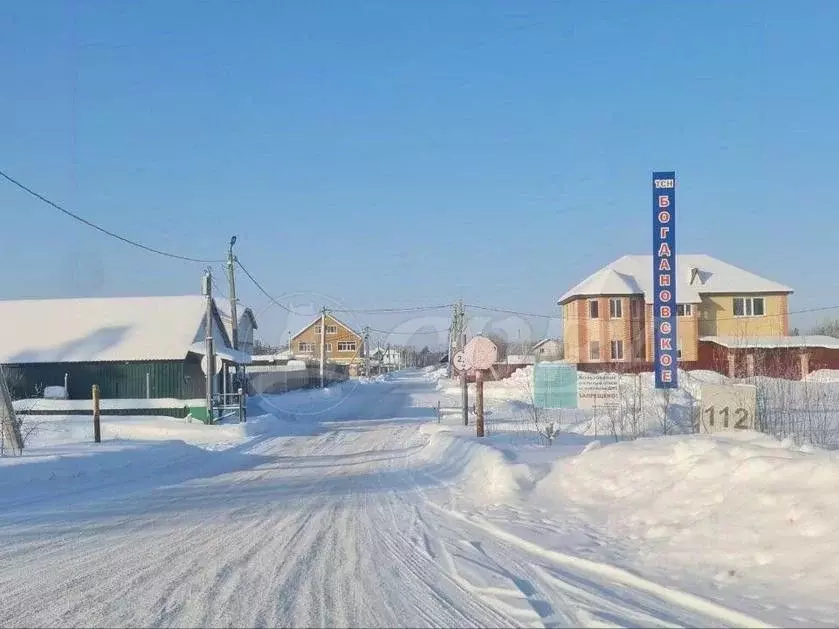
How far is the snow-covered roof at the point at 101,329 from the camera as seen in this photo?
36.4 metres

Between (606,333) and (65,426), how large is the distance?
37.1m

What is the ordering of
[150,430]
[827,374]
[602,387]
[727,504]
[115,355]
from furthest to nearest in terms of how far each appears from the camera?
[827,374] < [115,355] < [150,430] < [602,387] < [727,504]

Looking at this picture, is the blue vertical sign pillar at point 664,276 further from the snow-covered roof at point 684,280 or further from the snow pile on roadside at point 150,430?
the snow-covered roof at point 684,280

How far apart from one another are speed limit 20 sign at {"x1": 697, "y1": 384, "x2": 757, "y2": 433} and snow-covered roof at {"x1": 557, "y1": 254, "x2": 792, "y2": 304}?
4233 centimetres

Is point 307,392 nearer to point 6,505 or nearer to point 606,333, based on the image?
point 606,333

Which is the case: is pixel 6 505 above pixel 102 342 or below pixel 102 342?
below

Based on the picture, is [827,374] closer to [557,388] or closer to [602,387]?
[557,388]

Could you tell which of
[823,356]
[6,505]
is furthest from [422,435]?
[823,356]

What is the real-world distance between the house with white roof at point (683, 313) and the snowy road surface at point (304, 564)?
140 feet

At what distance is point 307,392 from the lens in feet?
191

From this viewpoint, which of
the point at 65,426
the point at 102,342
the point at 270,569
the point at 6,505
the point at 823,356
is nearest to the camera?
the point at 270,569

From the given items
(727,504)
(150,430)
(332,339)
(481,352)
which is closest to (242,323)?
(150,430)

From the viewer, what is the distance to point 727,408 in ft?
42.1

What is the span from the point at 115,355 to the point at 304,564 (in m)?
31.5
